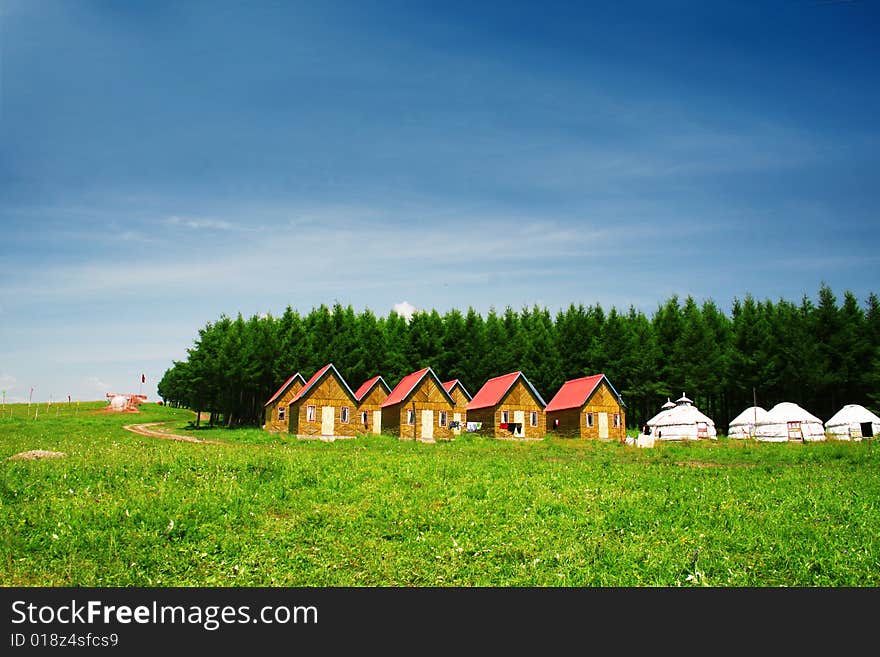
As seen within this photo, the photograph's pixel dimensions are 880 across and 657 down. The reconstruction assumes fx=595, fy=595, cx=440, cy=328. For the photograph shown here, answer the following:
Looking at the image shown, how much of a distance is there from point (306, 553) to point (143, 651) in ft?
13.3

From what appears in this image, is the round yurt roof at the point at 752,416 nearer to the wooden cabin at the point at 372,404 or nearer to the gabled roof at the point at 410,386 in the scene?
the gabled roof at the point at 410,386

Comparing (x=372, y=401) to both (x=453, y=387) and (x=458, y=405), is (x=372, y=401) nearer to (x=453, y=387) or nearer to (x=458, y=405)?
(x=453, y=387)

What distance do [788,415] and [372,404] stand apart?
1534 inches

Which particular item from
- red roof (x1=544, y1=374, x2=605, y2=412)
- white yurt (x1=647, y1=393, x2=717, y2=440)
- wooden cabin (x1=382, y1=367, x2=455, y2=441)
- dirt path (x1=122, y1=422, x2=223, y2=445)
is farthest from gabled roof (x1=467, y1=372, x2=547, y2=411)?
dirt path (x1=122, y1=422, x2=223, y2=445)

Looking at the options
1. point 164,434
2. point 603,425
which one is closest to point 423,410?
point 603,425

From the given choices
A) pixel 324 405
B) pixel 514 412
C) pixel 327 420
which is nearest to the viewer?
pixel 327 420

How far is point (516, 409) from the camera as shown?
5572 centimetres

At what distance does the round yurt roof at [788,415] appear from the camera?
5188 centimetres

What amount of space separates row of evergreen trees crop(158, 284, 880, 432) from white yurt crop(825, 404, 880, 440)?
8.24m

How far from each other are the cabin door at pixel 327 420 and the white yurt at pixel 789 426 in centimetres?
3790

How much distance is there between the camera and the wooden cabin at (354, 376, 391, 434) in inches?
2411

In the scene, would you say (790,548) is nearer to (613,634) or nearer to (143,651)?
(613,634)

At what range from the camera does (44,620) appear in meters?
6.92

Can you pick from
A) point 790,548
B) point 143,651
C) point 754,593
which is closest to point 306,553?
point 143,651
